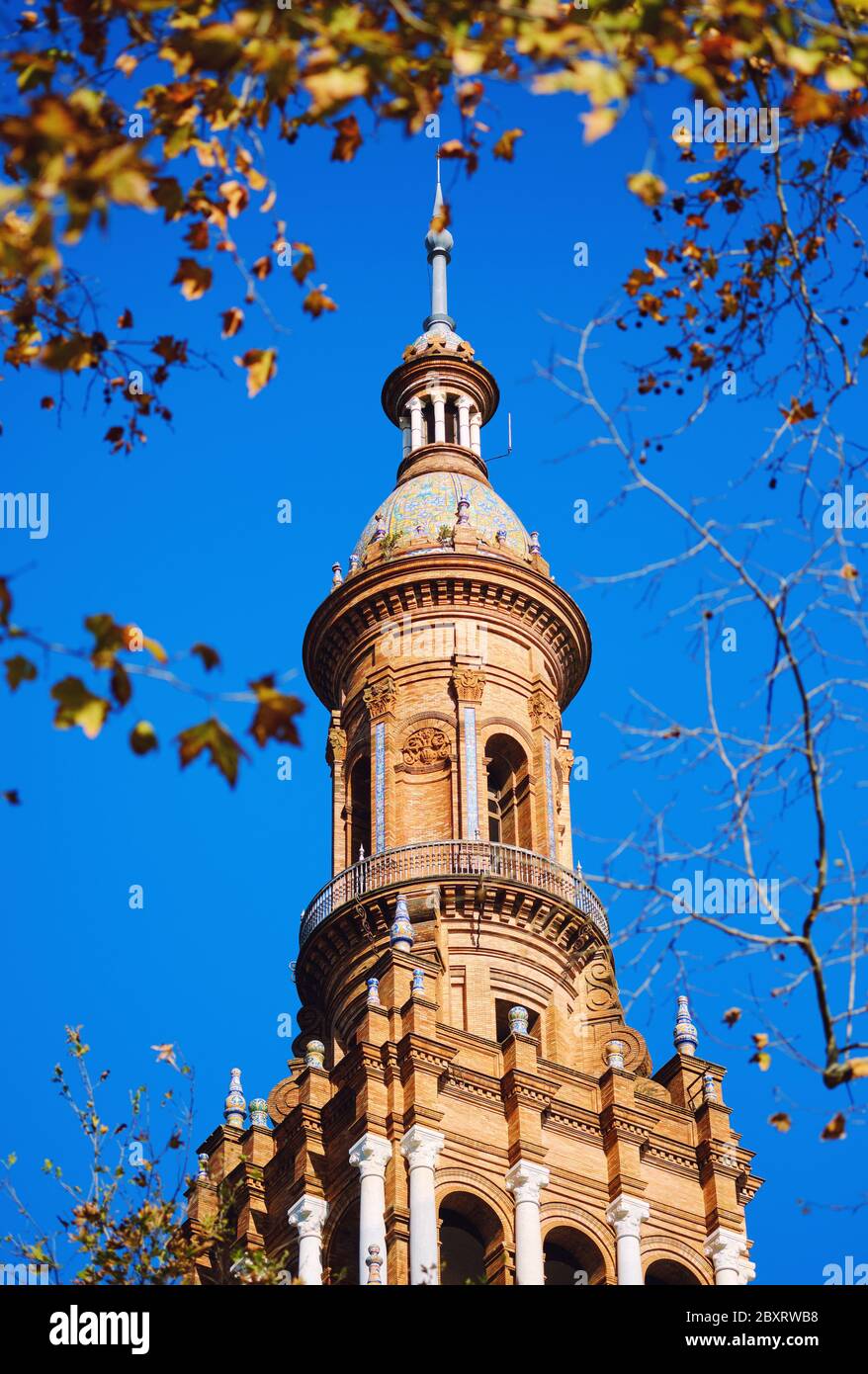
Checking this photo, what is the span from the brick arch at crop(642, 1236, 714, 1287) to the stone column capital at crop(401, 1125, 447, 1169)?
4.64m

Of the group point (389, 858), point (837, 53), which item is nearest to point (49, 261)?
point (837, 53)

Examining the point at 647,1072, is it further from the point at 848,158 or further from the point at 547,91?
the point at 547,91

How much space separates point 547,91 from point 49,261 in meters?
3.01

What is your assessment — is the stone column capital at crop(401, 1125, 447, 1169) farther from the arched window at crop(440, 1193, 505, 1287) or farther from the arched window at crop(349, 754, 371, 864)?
the arched window at crop(349, 754, 371, 864)

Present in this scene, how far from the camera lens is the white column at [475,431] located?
61.1 m

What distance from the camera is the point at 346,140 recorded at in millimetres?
16703

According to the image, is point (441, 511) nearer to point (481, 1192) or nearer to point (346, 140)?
point (481, 1192)

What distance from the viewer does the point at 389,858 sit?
49.9m

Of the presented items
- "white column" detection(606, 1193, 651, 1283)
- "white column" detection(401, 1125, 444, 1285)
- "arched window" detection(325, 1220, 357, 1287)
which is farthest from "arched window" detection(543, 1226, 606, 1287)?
"arched window" detection(325, 1220, 357, 1287)

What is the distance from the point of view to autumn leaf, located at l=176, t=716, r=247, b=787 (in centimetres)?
1391

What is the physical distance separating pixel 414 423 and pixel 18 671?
154ft

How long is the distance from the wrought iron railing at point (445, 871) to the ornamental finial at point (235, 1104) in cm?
307

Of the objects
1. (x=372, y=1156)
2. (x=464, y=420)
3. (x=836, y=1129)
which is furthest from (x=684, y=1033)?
(x=836, y=1129)

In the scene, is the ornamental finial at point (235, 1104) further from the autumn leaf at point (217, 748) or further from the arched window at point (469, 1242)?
A: the autumn leaf at point (217, 748)
